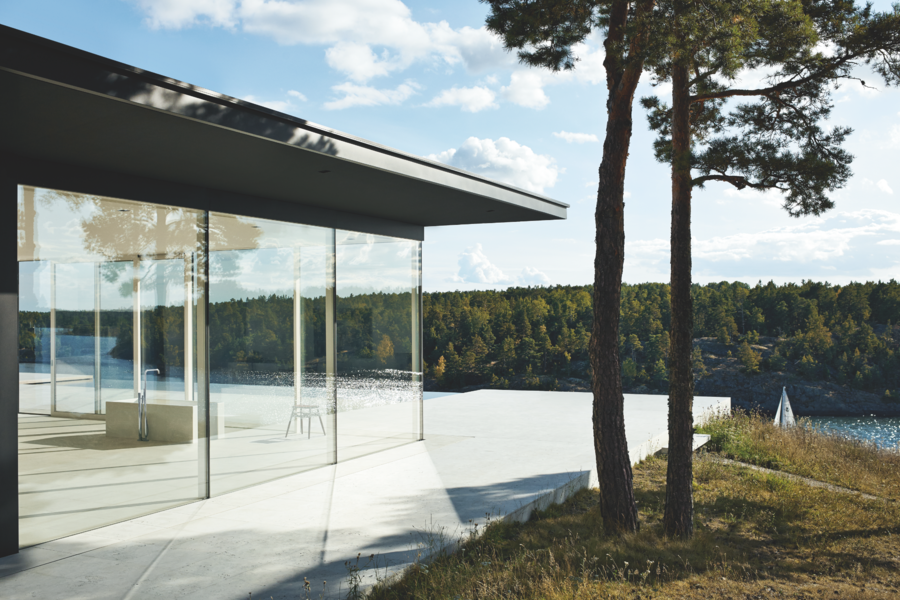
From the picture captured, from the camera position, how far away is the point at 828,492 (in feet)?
24.0

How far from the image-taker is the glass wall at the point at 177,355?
520cm

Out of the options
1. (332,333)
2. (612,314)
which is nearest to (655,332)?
(332,333)

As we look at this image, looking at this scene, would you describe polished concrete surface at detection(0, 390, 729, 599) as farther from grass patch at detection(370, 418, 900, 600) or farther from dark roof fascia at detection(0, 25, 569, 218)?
dark roof fascia at detection(0, 25, 569, 218)

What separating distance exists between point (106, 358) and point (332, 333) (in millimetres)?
2719

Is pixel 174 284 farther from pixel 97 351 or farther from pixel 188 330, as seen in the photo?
pixel 97 351

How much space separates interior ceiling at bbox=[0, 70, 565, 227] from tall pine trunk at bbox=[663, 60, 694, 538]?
7.46 feet

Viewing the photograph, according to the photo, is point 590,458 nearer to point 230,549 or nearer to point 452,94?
point 230,549

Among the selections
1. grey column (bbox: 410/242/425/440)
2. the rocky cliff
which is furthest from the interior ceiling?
the rocky cliff

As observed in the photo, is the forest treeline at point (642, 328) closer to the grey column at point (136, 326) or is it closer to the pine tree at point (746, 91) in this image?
the grey column at point (136, 326)

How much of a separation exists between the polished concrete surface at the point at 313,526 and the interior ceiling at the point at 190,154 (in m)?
2.93

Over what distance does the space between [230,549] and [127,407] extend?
6.31 ft

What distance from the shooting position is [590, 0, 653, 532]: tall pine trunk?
555cm

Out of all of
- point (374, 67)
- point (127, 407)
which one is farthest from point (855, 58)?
point (374, 67)

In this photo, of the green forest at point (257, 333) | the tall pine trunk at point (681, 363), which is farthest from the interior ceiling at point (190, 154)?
the tall pine trunk at point (681, 363)
